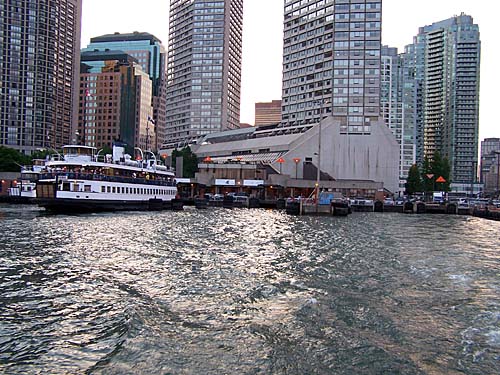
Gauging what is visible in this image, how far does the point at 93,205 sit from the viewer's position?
6169 cm

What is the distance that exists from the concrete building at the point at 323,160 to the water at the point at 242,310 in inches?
3647

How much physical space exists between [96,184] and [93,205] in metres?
3.21

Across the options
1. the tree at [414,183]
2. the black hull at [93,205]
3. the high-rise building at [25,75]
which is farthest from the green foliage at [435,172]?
the high-rise building at [25,75]

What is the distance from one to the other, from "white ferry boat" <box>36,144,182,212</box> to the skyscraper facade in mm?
69821

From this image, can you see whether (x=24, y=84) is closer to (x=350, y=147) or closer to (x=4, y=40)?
(x=4, y=40)

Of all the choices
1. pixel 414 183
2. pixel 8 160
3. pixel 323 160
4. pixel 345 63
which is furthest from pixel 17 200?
pixel 414 183

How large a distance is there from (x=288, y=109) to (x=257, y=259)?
13878cm

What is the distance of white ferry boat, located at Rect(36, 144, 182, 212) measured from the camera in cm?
5872

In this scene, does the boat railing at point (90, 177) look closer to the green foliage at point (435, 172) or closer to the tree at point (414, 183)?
the green foliage at point (435, 172)

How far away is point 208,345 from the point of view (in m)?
13.1

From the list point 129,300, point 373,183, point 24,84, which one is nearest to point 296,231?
point 129,300

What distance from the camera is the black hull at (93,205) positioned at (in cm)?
5825

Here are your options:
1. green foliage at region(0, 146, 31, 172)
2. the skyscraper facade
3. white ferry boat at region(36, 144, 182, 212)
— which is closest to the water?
white ferry boat at region(36, 144, 182, 212)

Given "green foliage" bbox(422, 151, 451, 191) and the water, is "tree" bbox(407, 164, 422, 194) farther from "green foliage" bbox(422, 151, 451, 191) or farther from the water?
the water
